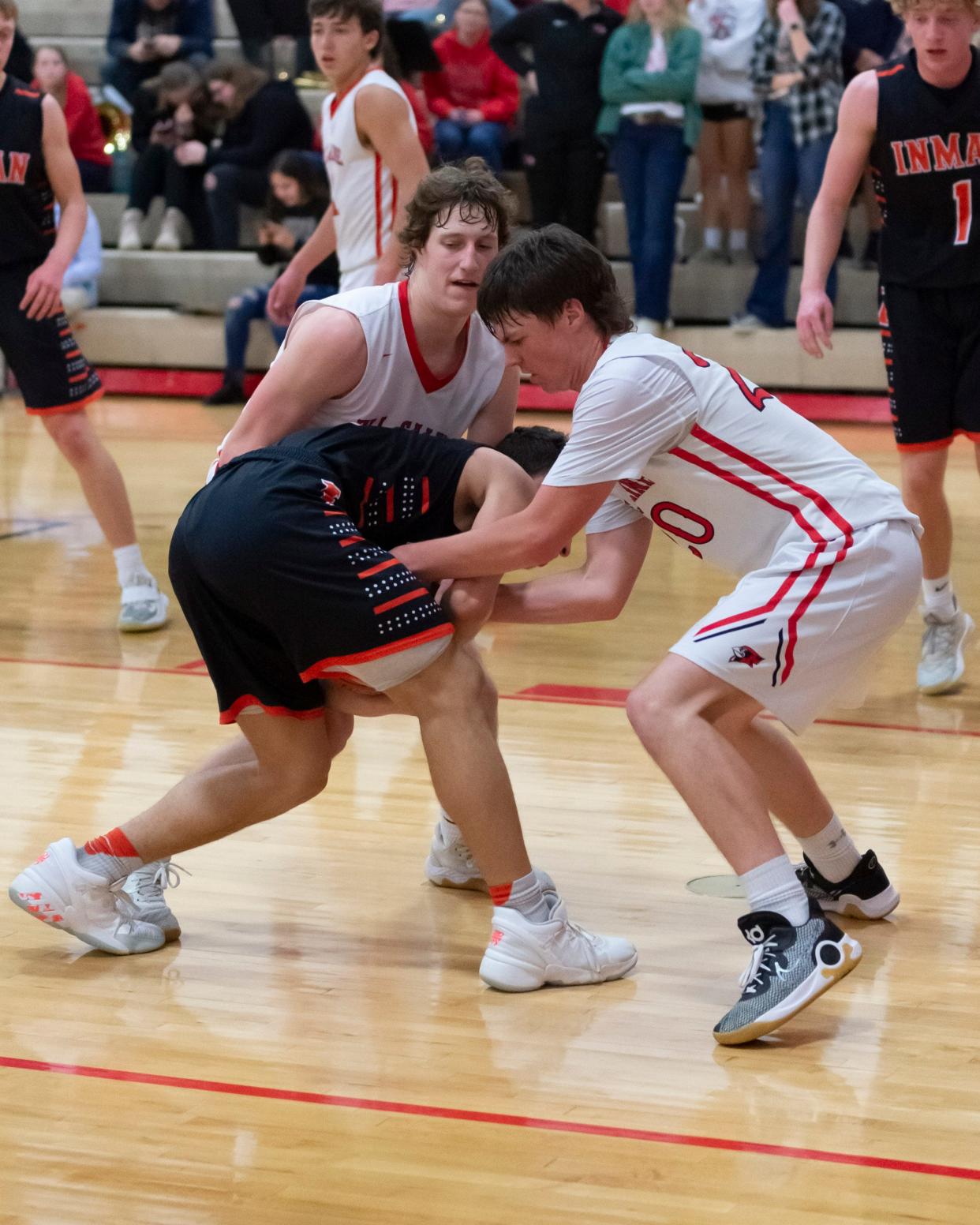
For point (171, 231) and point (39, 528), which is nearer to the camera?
point (39, 528)

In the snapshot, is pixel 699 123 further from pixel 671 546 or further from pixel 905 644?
pixel 905 644

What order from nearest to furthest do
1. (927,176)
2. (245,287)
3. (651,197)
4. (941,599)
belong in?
(927,176) → (941,599) → (651,197) → (245,287)

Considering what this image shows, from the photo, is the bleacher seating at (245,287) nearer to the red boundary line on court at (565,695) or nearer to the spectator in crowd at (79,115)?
the spectator in crowd at (79,115)

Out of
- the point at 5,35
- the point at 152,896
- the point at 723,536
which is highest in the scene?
the point at 5,35

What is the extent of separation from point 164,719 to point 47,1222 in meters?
2.57

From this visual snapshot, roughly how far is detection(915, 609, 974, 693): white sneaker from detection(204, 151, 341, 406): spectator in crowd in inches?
242

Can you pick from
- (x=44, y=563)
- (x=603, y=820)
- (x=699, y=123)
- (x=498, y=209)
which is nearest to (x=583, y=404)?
(x=498, y=209)

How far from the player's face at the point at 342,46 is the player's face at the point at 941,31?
5.88 ft

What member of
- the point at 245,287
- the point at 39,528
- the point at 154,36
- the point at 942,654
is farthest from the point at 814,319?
the point at 154,36

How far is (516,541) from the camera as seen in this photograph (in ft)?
9.66

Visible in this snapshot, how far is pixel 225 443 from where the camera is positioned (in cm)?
328

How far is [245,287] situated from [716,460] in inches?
353

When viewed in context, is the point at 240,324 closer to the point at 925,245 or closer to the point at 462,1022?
the point at 925,245

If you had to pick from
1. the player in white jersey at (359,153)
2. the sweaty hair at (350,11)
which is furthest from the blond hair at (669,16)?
the sweaty hair at (350,11)
